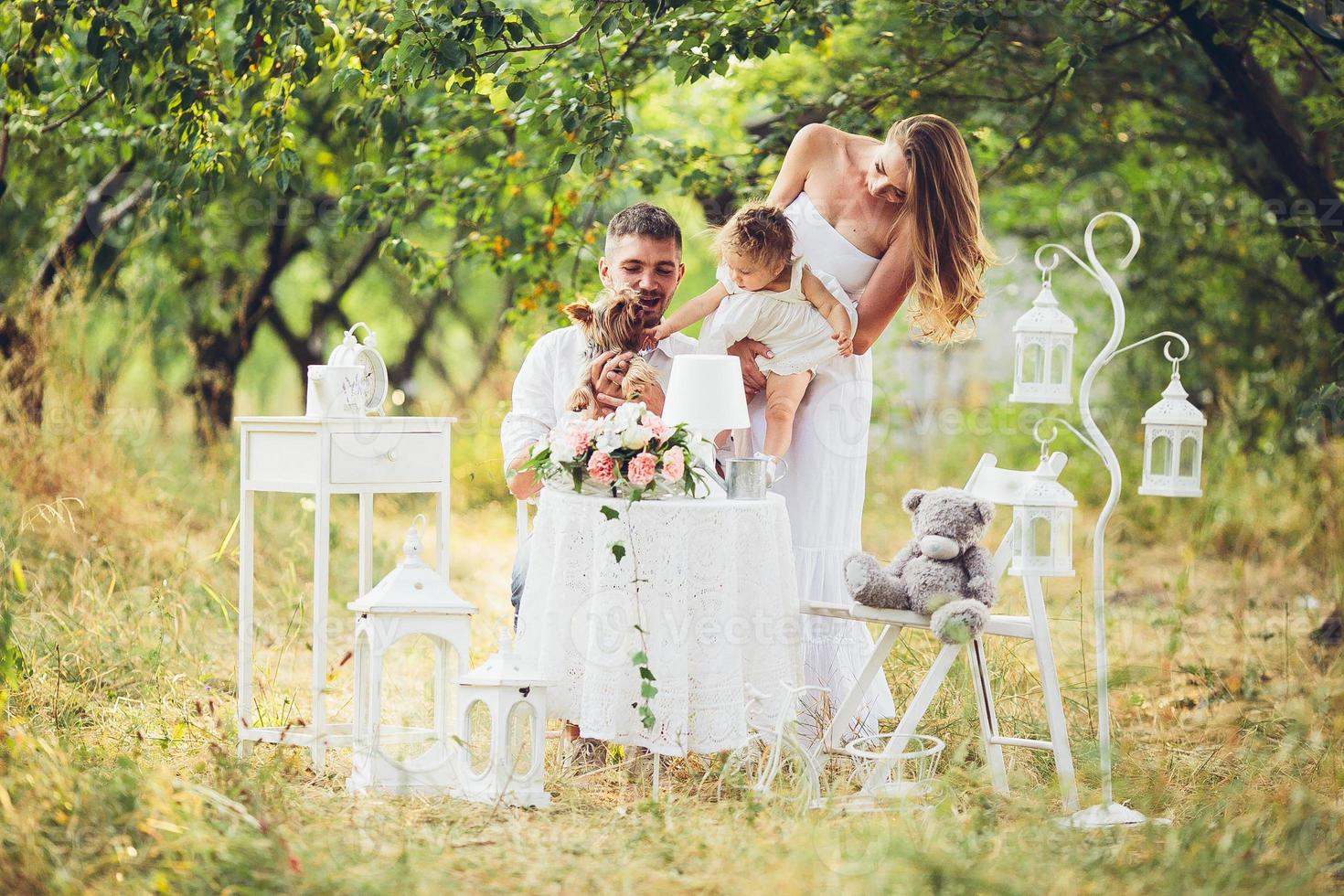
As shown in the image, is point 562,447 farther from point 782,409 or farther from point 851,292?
point 851,292

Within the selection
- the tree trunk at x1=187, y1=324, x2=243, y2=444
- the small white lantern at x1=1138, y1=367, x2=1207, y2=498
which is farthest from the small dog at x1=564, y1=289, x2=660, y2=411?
the tree trunk at x1=187, y1=324, x2=243, y2=444

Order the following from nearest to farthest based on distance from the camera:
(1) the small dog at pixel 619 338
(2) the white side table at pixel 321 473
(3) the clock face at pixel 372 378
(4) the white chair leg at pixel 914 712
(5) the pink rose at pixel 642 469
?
1. (5) the pink rose at pixel 642 469
2. (4) the white chair leg at pixel 914 712
3. (2) the white side table at pixel 321 473
4. (1) the small dog at pixel 619 338
5. (3) the clock face at pixel 372 378

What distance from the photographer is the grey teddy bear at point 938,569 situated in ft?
11.6

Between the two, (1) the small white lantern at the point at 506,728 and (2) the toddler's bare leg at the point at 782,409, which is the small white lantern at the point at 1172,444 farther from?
(1) the small white lantern at the point at 506,728

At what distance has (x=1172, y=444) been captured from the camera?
142 inches

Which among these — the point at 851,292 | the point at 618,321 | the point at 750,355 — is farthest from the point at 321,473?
the point at 851,292

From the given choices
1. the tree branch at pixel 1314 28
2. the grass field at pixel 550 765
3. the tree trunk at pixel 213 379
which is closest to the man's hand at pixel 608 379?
the grass field at pixel 550 765

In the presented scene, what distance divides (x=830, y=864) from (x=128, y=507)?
14.3 feet

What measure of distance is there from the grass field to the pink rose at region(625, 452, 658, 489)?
852mm

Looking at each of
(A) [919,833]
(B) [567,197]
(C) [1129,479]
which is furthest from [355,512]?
(A) [919,833]

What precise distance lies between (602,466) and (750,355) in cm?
85

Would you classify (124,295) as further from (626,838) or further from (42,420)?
(626,838)

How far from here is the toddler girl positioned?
13.4ft

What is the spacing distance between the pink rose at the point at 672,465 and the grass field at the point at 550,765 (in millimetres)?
859
